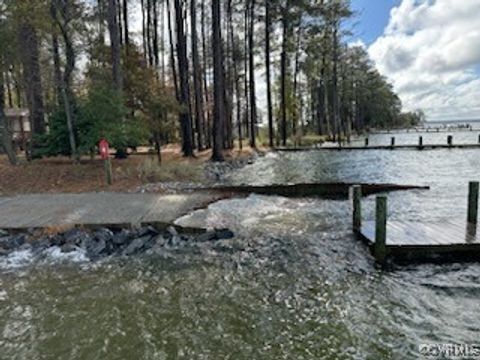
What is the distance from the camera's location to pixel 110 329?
15.0 feet

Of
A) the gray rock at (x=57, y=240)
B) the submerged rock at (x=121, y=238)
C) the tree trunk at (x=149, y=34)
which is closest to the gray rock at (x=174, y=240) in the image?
the submerged rock at (x=121, y=238)

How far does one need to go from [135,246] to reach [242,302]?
9.03ft

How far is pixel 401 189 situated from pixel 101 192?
8.53 metres

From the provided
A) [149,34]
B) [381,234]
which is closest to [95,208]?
[381,234]

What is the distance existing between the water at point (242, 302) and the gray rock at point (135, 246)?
34cm

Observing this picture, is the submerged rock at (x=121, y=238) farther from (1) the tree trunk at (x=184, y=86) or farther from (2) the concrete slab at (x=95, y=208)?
(1) the tree trunk at (x=184, y=86)

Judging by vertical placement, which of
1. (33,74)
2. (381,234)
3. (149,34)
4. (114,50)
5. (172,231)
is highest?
(149,34)

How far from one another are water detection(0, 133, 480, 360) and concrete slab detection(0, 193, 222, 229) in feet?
3.35

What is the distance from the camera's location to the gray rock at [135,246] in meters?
7.06

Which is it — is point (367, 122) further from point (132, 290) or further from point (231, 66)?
point (132, 290)

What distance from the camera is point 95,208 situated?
917 centimetres

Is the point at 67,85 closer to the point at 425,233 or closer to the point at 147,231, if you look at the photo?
the point at 147,231

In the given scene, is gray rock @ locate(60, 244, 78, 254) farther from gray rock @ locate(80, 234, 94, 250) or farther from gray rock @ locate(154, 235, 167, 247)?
gray rock @ locate(154, 235, 167, 247)

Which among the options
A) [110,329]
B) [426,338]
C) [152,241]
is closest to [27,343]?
[110,329]
